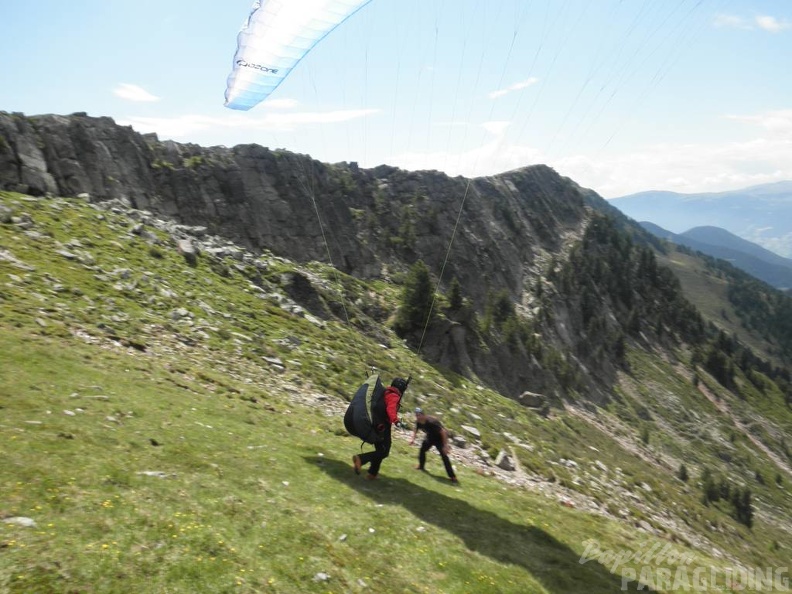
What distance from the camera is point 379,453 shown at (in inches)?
529

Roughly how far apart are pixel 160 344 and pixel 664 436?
77.4 m

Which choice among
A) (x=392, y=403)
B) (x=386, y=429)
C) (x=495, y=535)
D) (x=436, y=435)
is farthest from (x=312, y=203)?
(x=495, y=535)

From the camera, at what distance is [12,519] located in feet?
23.2

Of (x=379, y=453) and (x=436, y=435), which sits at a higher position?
(x=379, y=453)

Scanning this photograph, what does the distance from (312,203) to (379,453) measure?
206 feet

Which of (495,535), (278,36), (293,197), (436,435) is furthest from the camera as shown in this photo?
(293,197)

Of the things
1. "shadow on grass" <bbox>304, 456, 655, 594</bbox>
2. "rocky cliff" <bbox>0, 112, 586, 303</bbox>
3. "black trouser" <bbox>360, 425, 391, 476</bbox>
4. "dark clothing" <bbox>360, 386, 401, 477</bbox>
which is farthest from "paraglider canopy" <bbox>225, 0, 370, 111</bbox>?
"rocky cliff" <bbox>0, 112, 586, 303</bbox>

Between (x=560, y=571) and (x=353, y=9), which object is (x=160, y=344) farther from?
(x=560, y=571)

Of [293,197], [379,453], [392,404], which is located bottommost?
[379,453]

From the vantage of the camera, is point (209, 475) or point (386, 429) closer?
point (209, 475)

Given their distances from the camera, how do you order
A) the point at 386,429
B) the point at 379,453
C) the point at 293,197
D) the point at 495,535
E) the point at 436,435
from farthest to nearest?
the point at 293,197
the point at 436,435
the point at 379,453
the point at 386,429
the point at 495,535

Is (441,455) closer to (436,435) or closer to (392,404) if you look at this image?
(436,435)

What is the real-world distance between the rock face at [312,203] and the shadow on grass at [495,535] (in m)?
15.0

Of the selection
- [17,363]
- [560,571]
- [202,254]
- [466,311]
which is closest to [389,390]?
[560,571]
